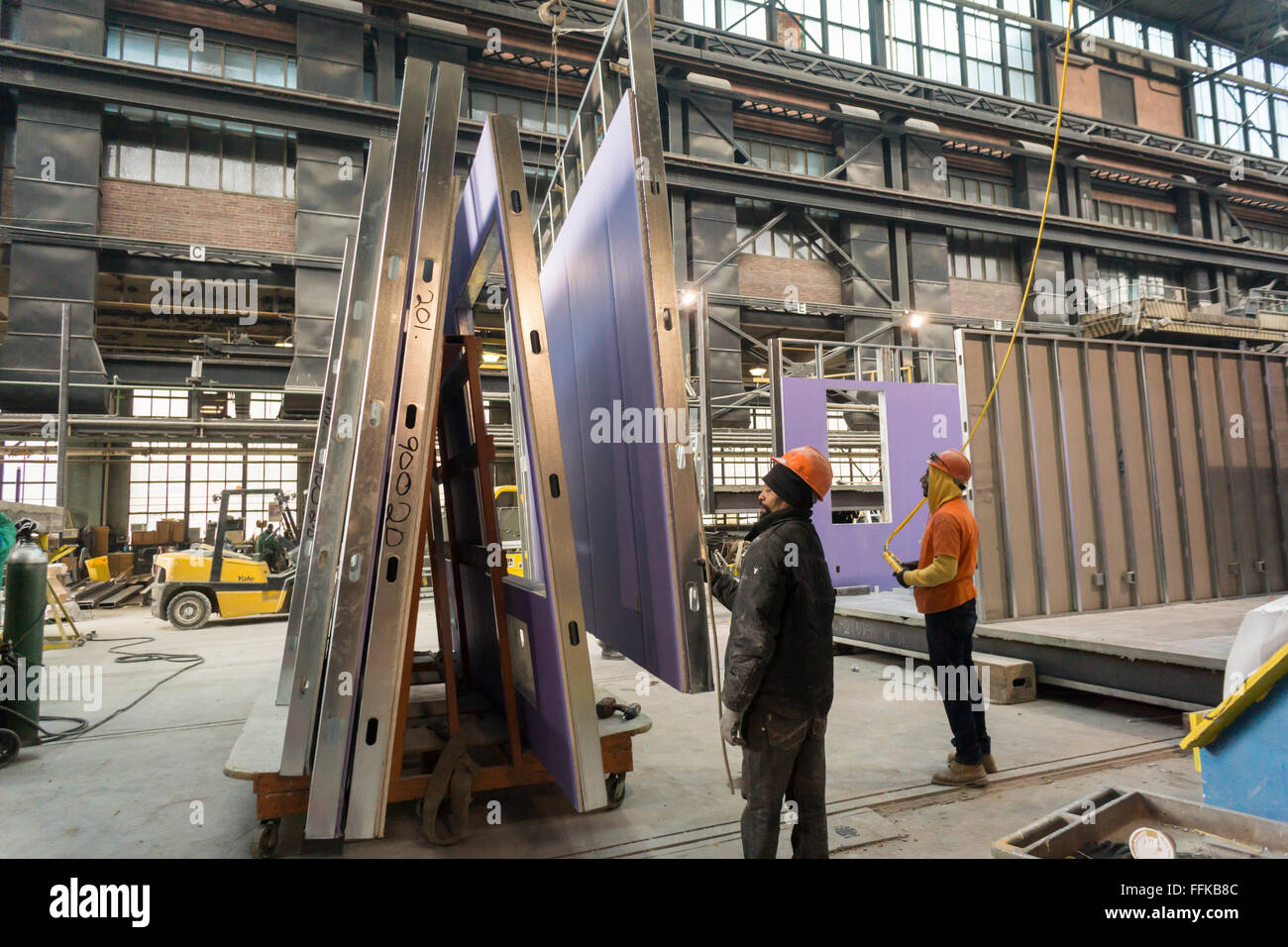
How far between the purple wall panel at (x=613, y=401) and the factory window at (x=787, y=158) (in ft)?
56.4

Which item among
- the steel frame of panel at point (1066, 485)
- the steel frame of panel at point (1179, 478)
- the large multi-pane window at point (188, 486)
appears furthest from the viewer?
the large multi-pane window at point (188, 486)

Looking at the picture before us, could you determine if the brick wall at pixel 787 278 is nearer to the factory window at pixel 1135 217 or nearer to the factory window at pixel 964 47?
the factory window at pixel 964 47

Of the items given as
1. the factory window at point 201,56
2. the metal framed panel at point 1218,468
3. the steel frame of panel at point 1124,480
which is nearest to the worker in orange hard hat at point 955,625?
the steel frame of panel at point 1124,480

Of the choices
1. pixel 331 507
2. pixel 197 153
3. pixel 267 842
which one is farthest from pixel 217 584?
pixel 197 153

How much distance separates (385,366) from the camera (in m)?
2.79

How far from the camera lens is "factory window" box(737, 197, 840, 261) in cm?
1934

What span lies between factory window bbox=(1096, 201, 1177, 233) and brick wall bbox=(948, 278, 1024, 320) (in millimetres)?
5061

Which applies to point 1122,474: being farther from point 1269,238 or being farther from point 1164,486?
point 1269,238

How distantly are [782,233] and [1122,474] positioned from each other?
14094mm

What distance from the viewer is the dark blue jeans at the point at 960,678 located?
411 cm

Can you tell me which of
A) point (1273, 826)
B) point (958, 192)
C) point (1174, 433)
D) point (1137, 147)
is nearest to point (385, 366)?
point (1273, 826)

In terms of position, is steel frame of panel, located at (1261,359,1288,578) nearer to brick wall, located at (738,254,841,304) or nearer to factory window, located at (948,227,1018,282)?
brick wall, located at (738,254,841,304)

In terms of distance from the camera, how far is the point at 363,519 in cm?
271

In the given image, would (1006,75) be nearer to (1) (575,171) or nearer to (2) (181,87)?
(2) (181,87)
